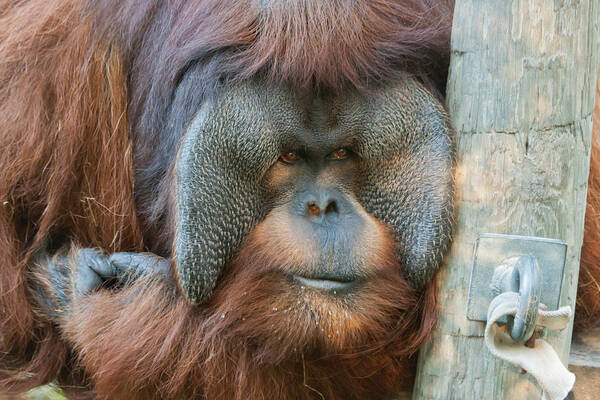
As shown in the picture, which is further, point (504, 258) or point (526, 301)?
point (504, 258)

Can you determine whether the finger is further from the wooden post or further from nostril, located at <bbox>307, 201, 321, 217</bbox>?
the wooden post

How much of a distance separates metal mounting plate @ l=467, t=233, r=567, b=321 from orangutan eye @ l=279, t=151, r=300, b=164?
25.1 inches

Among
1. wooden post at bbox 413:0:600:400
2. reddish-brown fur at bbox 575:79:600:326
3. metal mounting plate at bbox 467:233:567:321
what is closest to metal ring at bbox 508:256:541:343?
metal mounting plate at bbox 467:233:567:321

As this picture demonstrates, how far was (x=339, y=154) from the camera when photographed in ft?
7.56

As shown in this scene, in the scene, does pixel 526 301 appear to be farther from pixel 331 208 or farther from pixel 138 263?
pixel 138 263

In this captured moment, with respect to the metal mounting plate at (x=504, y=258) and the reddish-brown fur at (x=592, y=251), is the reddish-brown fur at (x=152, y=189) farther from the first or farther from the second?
the metal mounting plate at (x=504, y=258)

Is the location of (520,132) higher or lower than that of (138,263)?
higher

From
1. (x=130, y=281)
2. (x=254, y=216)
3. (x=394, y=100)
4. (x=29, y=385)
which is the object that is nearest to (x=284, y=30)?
(x=394, y=100)

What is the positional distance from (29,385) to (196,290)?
3.22ft

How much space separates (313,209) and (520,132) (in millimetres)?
628

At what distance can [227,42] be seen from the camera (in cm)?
224

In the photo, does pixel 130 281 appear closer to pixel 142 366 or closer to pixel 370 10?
pixel 142 366

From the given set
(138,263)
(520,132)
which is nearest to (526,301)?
(520,132)

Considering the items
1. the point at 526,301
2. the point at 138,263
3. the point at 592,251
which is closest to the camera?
the point at 526,301
